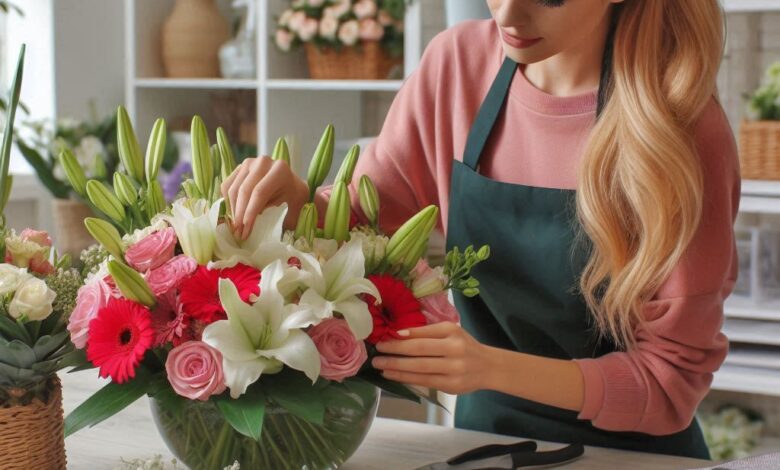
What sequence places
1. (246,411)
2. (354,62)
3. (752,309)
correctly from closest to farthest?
(246,411)
(752,309)
(354,62)

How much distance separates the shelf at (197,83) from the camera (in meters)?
3.46

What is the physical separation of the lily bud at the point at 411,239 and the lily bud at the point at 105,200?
0.89ft

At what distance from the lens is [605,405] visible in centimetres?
132

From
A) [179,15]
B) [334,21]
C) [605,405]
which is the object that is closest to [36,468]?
[605,405]

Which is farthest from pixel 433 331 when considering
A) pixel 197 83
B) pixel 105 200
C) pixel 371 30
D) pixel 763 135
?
pixel 197 83

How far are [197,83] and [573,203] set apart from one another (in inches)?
90.7

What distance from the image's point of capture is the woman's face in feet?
3.97

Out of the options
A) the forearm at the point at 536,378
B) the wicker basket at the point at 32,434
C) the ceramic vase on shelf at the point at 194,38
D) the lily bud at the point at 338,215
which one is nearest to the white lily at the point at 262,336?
the lily bud at the point at 338,215

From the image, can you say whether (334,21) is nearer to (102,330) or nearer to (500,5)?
(500,5)

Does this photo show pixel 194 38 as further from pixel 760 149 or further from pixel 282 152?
pixel 282 152

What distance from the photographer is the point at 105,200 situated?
1.06 metres

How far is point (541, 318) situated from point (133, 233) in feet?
2.09

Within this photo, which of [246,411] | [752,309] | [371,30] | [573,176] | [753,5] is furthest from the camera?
[371,30]

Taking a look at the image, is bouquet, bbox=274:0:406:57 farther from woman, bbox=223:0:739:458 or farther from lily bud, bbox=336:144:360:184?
lily bud, bbox=336:144:360:184
